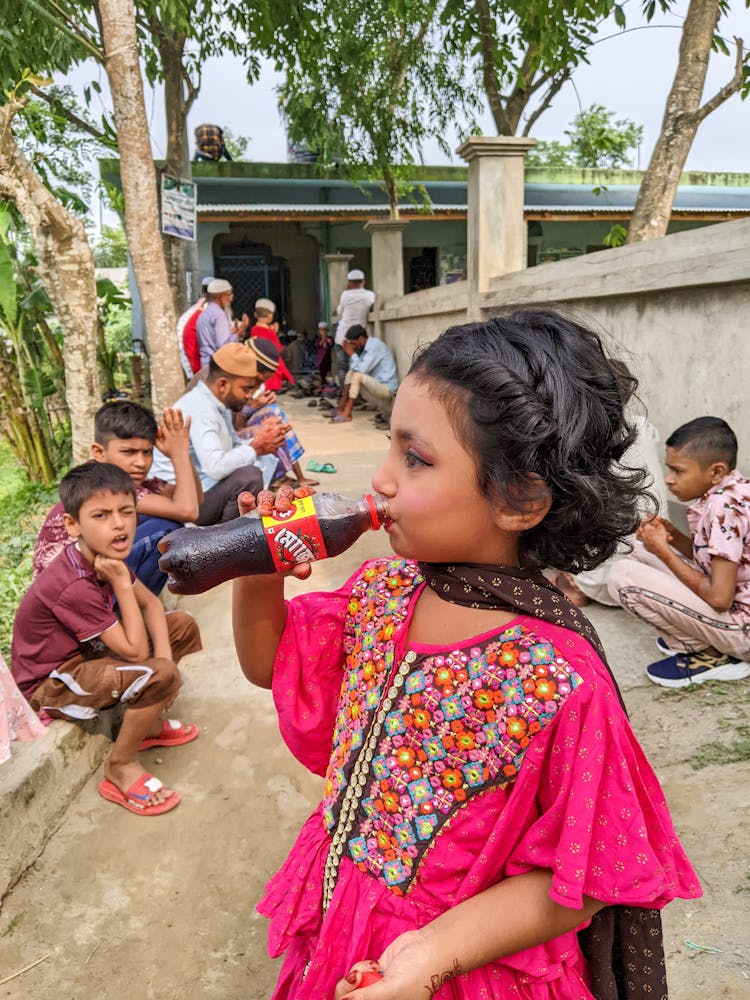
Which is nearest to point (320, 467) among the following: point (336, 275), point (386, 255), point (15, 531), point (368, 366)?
point (15, 531)

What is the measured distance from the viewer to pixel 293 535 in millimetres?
1128

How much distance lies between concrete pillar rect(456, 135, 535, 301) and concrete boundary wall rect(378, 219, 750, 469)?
1.39 meters

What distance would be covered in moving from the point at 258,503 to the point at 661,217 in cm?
599

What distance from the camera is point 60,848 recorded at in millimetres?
2459

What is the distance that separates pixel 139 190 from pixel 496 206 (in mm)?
3468

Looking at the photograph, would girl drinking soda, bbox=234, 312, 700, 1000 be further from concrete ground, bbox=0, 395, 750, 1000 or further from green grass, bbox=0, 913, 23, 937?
green grass, bbox=0, 913, 23, 937

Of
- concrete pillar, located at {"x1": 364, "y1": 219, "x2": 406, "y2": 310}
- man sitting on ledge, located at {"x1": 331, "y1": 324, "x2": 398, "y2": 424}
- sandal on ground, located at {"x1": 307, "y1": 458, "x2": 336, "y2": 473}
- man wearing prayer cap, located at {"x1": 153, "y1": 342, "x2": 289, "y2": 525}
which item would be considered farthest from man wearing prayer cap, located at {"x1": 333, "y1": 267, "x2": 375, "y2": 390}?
man wearing prayer cap, located at {"x1": 153, "y1": 342, "x2": 289, "y2": 525}

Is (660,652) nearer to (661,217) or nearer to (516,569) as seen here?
(516,569)

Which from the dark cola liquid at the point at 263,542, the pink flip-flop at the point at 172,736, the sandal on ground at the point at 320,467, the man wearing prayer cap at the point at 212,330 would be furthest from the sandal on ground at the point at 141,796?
the man wearing prayer cap at the point at 212,330

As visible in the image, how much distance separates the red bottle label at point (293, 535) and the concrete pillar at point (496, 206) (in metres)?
6.31

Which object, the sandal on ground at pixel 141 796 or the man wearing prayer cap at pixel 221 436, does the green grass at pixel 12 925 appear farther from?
the man wearing prayer cap at pixel 221 436

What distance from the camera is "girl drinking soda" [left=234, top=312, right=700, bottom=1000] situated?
37.9 inches

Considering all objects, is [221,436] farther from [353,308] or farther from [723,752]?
[353,308]

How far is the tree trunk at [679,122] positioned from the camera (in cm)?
549
